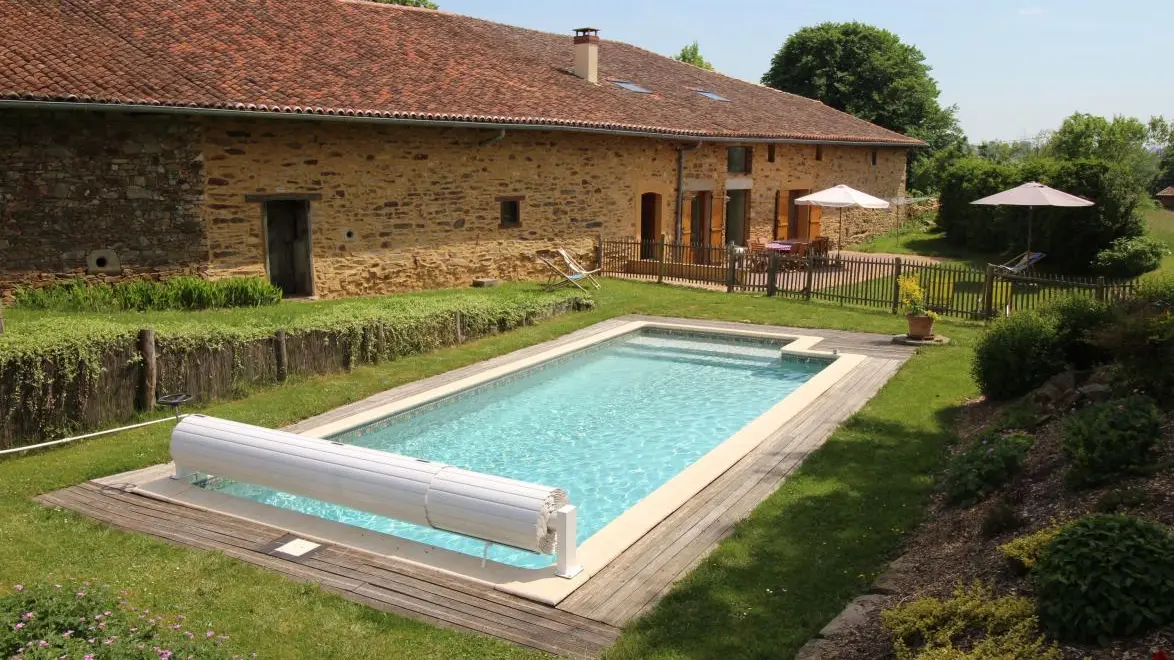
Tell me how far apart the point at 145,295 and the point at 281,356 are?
12.4 feet

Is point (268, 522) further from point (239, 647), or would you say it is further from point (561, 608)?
point (561, 608)

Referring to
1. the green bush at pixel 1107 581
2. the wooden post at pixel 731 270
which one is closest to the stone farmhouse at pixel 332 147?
the wooden post at pixel 731 270

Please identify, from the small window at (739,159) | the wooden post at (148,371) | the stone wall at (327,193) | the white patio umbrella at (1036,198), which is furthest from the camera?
the small window at (739,159)

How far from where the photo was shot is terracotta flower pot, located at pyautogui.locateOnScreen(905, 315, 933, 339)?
43.6ft

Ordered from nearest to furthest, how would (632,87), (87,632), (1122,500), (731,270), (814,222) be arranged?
1. (87,632)
2. (1122,500)
3. (731,270)
4. (632,87)
5. (814,222)

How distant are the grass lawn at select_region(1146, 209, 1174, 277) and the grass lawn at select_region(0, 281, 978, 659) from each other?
14049 mm

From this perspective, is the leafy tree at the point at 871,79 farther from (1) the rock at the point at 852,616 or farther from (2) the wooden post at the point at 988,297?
(1) the rock at the point at 852,616

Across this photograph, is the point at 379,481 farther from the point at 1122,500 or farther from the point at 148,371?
the point at 1122,500

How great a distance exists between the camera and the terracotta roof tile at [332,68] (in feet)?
43.5

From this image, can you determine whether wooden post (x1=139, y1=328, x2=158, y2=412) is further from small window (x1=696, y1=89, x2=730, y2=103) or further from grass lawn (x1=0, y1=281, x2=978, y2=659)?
small window (x1=696, y1=89, x2=730, y2=103)

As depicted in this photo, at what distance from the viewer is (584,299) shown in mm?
16406

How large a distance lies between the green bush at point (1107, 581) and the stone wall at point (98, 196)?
12.8 metres

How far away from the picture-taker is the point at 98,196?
42.7ft

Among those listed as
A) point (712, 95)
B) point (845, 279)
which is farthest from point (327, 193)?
point (712, 95)
